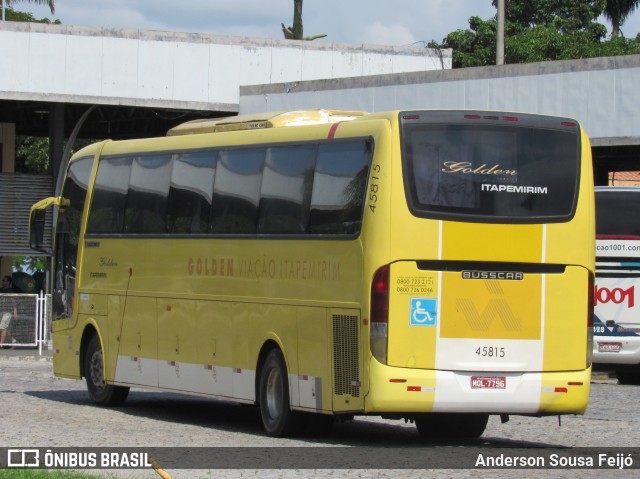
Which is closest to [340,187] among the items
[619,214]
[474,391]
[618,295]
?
[474,391]

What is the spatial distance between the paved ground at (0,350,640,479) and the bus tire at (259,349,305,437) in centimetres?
18

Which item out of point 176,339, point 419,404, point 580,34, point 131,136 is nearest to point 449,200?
point 419,404

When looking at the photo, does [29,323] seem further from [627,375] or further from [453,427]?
[453,427]

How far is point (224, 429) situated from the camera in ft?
53.5

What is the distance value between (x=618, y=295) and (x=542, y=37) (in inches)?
1639

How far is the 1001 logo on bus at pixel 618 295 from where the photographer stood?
82.3 ft

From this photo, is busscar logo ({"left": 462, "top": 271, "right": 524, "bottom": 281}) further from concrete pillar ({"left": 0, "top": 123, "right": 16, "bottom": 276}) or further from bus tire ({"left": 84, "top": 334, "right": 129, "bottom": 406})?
concrete pillar ({"left": 0, "top": 123, "right": 16, "bottom": 276})

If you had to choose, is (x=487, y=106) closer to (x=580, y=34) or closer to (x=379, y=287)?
(x=379, y=287)

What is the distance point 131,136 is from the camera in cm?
4825

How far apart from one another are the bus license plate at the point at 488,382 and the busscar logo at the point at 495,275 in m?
0.96

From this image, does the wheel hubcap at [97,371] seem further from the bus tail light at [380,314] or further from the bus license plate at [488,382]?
the bus license plate at [488,382]

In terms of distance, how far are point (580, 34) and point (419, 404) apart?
191 ft

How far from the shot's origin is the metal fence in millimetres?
33188

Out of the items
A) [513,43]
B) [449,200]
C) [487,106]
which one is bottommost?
[449,200]
